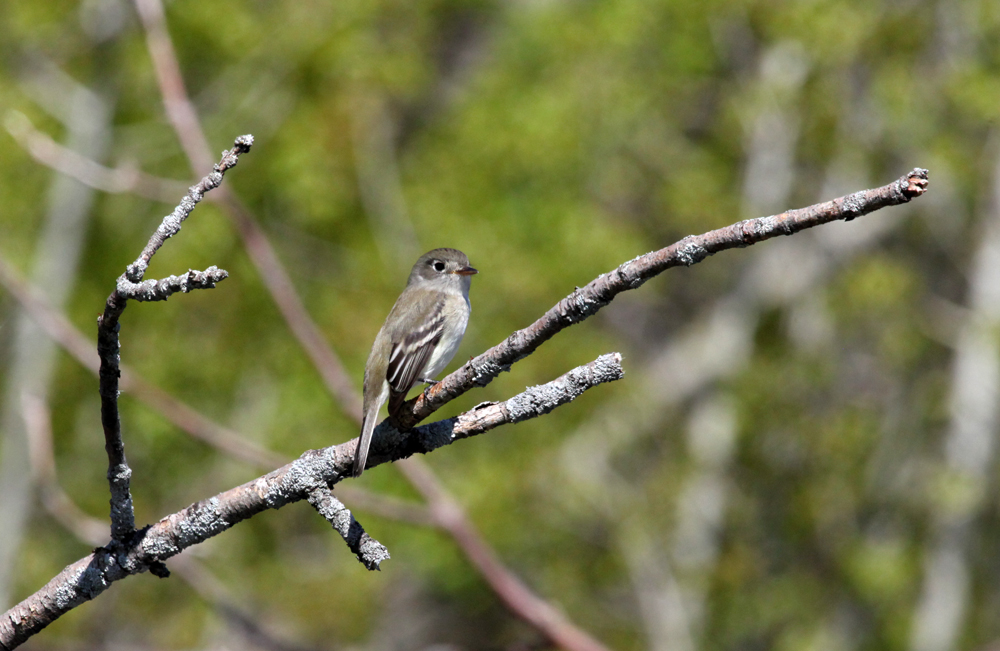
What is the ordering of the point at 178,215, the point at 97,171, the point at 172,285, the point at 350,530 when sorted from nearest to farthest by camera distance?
the point at 172,285 < the point at 178,215 < the point at 350,530 < the point at 97,171

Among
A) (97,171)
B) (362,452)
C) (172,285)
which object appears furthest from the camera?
(97,171)

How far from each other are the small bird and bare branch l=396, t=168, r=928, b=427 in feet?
4.08

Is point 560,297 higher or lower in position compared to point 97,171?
higher

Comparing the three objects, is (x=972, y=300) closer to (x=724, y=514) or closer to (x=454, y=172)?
(x=724, y=514)

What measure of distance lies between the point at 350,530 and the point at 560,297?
940 centimetres

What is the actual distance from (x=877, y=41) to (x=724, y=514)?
7.05m

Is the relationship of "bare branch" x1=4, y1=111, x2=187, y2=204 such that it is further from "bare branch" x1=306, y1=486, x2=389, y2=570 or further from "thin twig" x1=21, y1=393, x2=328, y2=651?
"bare branch" x1=306, y1=486, x2=389, y2=570

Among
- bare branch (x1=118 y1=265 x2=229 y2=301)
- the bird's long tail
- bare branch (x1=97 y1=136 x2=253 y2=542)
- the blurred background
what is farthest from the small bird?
the blurred background

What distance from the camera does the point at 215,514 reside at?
2.89 meters

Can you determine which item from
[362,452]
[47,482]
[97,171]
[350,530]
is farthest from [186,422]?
[350,530]

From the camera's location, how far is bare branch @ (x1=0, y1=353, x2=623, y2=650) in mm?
2811

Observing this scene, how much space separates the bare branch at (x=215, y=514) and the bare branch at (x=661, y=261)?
0.15 metres

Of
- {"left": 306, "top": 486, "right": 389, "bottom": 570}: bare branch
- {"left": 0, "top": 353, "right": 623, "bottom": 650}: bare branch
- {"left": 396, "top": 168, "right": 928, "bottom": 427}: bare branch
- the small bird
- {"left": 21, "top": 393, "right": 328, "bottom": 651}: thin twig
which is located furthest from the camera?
{"left": 21, "top": 393, "right": 328, "bottom": 651}: thin twig

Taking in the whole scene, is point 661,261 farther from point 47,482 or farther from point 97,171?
point 97,171
